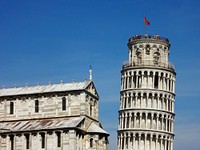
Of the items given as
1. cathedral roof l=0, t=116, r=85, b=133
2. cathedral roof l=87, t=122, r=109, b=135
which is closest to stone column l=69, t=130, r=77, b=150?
cathedral roof l=0, t=116, r=85, b=133

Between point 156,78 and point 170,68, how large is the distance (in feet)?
13.8

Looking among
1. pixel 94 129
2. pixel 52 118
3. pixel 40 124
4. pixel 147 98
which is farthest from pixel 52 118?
pixel 147 98

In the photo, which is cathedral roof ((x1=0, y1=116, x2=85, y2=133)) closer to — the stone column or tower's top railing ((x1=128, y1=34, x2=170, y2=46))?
the stone column

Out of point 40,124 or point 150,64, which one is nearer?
point 40,124

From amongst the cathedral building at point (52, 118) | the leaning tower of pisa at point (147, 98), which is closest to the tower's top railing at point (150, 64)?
the leaning tower of pisa at point (147, 98)

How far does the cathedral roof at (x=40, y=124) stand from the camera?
95625 millimetres

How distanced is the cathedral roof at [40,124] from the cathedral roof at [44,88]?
511 centimetres

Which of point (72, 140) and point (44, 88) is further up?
point (44, 88)

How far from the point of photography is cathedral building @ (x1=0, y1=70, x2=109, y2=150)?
95.1 m

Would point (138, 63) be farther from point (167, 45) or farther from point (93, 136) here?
point (93, 136)

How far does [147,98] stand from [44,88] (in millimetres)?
35180

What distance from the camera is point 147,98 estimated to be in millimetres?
132125

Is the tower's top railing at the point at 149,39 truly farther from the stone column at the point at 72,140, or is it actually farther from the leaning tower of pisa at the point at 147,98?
the stone column at the point at 72,140

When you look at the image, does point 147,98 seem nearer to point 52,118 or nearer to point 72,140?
point 52,118
